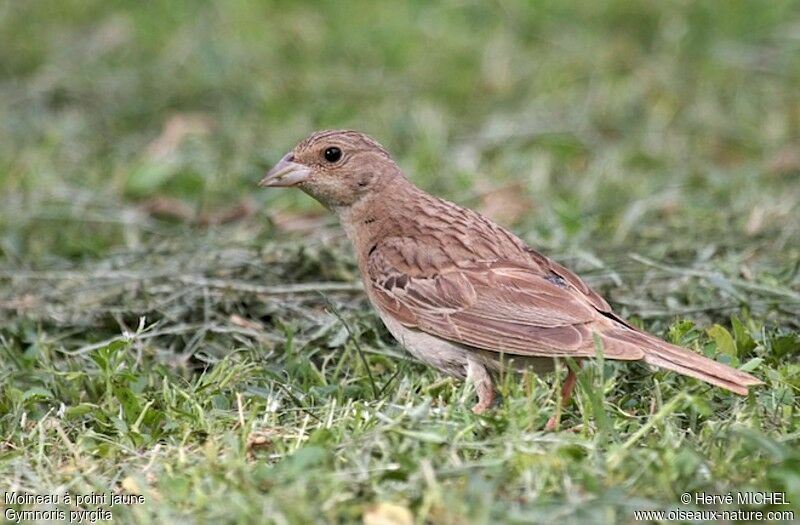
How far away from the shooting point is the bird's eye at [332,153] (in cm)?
662

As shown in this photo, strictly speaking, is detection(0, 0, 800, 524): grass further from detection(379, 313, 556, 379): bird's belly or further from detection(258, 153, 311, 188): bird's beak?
detection(258, 153, 311, 188): bird's beak

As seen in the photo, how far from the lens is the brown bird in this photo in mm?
→ 5586

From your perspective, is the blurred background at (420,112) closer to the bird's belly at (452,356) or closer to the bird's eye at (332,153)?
the bird's eye at (332,153)

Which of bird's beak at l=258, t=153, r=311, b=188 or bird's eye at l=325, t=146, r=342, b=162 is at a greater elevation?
bird's eye at l=325, t=146, r=342, b=162

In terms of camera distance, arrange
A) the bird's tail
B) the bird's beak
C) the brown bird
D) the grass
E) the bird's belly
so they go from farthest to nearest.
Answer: the bird's beak < the bird's belly < the brown bird < the bird's tail < the grass

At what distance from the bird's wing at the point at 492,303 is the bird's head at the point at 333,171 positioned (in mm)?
349

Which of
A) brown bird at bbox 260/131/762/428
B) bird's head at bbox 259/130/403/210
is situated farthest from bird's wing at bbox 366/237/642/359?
bird's head at bbox 259/130/403/210

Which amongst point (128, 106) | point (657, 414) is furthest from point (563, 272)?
point (128, 106)

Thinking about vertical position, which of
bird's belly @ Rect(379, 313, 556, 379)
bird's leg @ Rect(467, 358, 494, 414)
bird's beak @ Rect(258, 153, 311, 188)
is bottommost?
bird's leg @ Rect(467, 358, 494, 414)

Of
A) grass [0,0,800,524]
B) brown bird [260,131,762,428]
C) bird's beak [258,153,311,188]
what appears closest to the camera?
grass [0,0,800,524]

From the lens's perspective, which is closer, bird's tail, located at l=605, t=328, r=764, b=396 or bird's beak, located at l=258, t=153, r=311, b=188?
bird's tail, located at l=605, t=328, r=764, b=396

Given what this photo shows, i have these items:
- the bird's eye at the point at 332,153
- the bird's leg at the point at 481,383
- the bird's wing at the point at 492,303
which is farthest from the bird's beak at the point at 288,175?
the bird's leg at the point at 481,383

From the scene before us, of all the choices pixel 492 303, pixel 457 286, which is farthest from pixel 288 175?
pixel 492 303

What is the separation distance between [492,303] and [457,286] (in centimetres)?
21
